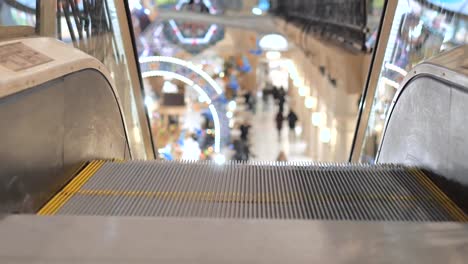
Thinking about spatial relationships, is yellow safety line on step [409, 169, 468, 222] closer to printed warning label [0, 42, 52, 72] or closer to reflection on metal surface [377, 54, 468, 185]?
reflection on metal surface [377, 54, 468, 185]

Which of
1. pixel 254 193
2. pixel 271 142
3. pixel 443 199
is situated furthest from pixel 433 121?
pixel 271 142

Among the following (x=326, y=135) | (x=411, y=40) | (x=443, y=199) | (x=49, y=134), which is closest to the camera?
(x=443, y=199)

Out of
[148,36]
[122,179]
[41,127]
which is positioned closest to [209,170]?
[122,179]

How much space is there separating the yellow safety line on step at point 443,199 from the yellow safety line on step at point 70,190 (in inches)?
65.0

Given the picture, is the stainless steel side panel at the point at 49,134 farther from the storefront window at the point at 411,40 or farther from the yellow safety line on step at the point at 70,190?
the storefront window at the point at 411,40

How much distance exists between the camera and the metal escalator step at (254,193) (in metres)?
2.42

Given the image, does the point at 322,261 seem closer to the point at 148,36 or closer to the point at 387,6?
the point at 387,6

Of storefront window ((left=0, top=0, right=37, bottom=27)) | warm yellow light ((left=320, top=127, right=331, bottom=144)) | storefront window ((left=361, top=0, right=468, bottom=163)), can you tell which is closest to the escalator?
storefront window ((left=0, top=0, right=37, bottom=27))

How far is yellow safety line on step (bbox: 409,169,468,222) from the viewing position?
2390 millimetres

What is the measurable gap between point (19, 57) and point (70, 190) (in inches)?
25.7

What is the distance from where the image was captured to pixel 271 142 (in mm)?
19641

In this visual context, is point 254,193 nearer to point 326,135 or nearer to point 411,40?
point 411,40

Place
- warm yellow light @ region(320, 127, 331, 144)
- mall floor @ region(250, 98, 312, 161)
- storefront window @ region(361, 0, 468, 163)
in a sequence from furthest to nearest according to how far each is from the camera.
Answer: mall floor @ region(250, 98, 312, 161), warm yellow light @ region(320, 127, 331, 144), storefront window @ region(361, 0, 468, 163)

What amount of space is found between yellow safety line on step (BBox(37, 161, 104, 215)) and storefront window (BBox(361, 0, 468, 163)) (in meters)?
2.05
